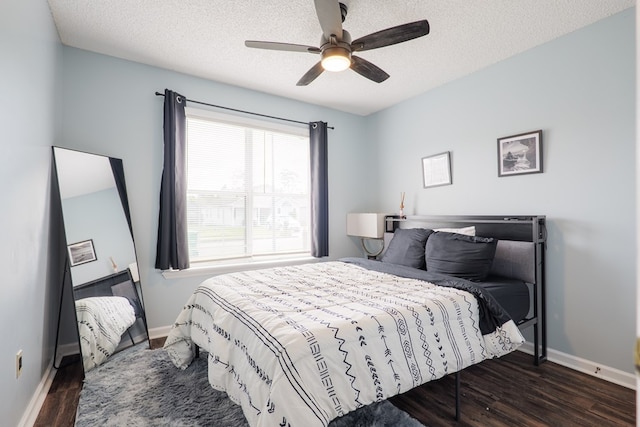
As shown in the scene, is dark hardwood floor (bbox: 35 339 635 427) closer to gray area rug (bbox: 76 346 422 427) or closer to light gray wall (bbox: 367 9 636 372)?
gray area rug (bbox: 76 346 422 427)

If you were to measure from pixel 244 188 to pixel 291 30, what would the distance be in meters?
1.80

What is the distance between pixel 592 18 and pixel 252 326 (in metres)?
3.22

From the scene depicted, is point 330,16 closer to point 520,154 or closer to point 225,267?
point 520,154

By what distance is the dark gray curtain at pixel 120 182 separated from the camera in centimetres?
287

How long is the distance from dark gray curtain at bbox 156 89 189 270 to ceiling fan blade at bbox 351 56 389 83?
1.85m

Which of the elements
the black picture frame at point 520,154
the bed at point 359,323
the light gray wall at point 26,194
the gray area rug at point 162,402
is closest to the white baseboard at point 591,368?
the bed at point 359,323

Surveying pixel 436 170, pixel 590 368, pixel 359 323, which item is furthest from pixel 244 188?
pixel 590 368

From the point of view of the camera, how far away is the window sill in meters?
3.19

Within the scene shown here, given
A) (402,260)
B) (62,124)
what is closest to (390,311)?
(402,260)

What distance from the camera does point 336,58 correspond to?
2.13m

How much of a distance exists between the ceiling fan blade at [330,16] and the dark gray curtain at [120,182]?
220cm

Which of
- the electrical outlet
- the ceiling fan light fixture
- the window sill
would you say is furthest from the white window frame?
the ceiling fan light fixture

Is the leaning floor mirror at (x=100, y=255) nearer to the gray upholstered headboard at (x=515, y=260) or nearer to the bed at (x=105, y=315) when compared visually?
the bed at (x=105, y=315)

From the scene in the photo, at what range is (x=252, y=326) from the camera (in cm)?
158
